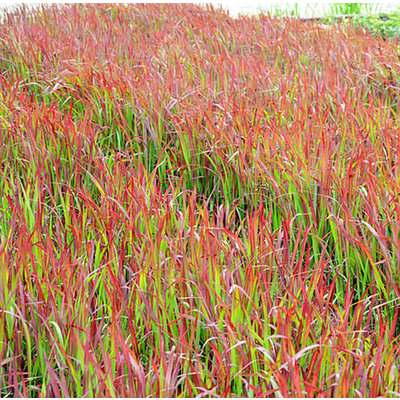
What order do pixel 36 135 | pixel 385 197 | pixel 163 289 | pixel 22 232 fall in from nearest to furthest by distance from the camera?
pixel 163 289 → pixel 22 232 → pixel 385 197 → pixel 36 135

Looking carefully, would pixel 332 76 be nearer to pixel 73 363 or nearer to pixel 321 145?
pixel 321 145

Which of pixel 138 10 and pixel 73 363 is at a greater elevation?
pixel 138 10

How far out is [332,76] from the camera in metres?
2.91

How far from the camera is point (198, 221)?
1.78m

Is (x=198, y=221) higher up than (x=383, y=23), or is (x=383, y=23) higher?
(x=383, y=23)

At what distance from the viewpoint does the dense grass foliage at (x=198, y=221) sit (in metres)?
1.12

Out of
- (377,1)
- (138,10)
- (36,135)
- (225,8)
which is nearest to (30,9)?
(138,10)

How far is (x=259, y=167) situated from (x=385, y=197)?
0.44 metres

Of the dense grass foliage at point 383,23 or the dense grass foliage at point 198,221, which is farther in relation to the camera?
the dense grass foliage at point 383,23

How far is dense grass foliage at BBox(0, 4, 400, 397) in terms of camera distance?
1.12 m

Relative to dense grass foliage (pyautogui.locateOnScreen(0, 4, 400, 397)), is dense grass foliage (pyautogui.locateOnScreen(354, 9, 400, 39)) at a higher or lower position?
higher

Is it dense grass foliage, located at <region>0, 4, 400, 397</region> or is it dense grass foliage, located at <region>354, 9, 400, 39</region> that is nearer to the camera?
dense grass foliage, located at <region>0, 4, 400, 397</region>

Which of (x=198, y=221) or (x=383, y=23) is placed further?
(x=383, y=23)

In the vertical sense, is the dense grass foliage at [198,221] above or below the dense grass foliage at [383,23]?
below
